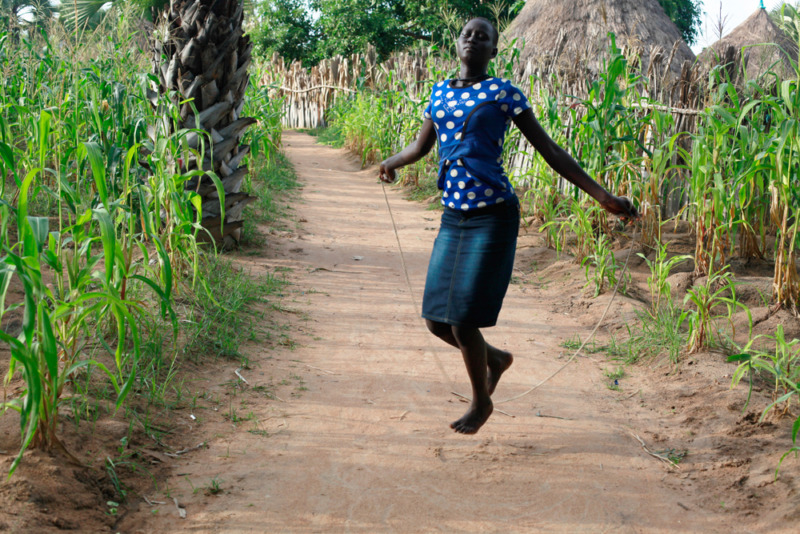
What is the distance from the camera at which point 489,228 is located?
2.64 meters

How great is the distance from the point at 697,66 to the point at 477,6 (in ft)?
47.0

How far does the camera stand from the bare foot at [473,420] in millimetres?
2801

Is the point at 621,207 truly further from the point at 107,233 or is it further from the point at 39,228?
the point at 39,228

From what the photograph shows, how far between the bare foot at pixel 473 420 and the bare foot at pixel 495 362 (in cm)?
23

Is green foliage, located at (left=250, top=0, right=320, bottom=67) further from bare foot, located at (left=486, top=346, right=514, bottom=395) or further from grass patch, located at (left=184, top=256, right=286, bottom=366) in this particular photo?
bare foot, located at (left=486, top=346, right=514, bottom=395)

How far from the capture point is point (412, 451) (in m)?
2.79

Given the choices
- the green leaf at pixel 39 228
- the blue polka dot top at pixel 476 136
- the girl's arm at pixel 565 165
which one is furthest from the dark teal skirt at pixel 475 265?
the green leaf at pixel 39 228

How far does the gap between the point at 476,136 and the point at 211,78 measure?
331cm

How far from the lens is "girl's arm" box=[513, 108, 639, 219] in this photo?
8.52ft

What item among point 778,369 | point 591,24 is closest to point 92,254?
point 778,369

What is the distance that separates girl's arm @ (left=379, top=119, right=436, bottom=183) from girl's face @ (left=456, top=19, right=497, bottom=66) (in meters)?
0.33

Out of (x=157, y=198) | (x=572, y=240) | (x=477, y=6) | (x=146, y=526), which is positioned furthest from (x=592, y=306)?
(x=477, y=6)

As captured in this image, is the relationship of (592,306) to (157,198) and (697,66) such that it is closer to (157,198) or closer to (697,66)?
(697,66)

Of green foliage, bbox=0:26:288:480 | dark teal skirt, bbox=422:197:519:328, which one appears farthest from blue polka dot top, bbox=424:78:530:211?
green foliage, bbox=0:26:288:480
